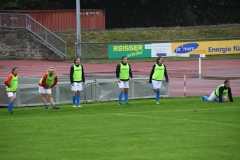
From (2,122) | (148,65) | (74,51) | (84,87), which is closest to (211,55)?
(148,65)

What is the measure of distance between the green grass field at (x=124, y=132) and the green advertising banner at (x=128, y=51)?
25817 millimetres

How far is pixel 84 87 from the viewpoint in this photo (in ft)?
86.1

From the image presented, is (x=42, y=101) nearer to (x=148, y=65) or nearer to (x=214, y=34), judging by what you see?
(x=148, y=65)

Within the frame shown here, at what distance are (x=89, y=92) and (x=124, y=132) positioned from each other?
31.5 ft

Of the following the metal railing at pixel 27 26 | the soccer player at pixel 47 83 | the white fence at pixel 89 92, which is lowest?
the white fence at pixel 89 92

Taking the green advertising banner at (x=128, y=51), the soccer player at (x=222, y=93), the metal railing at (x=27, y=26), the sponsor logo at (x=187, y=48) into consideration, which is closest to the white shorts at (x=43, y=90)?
the soccer player at (x=222, y=93)

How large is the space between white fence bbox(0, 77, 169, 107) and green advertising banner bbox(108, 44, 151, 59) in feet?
72.8

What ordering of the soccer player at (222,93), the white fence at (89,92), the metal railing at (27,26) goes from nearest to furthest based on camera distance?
the soccer player at (222,93) → the white fence at (89,92) → the metal railing at (27,26)

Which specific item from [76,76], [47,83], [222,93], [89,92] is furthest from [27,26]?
[222,93]

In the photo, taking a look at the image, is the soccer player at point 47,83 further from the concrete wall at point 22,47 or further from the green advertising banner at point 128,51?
the concrete wall at point 22,47

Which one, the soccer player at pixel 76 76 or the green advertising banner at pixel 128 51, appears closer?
the soccer player at pixel 76 76

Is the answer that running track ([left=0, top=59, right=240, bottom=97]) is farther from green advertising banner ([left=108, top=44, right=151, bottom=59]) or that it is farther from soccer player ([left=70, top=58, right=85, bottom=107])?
soccer player ([left=70, top=58, right=85, bottom=107])

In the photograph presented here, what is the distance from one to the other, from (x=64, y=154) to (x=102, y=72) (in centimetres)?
2802

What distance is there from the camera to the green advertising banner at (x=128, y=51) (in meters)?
49.7
